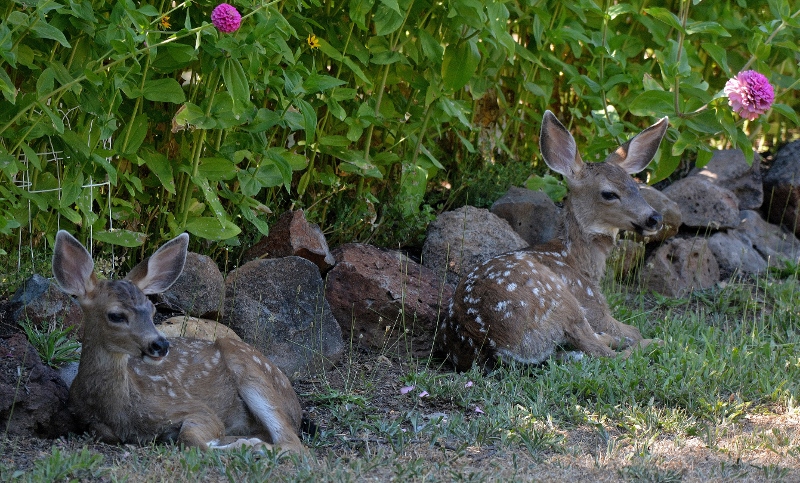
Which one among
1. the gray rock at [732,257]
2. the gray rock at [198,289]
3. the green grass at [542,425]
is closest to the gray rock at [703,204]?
the gray rock at [732,257]

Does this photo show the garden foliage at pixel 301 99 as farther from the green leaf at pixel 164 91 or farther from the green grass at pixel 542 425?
the green grass at pixel 542 425

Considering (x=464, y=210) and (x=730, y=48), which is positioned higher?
(x=730, y=48)

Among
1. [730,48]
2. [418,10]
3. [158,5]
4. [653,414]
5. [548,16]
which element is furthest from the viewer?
[730,48]

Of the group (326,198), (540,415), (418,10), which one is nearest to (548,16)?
(418,10)

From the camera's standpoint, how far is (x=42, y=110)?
17.8ft

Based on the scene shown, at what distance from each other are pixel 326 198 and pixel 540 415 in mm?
2760

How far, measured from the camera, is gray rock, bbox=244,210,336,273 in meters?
6.81

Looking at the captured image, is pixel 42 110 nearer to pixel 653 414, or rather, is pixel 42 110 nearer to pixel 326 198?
pixel 326 198

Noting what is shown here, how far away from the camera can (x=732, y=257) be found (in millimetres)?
8891

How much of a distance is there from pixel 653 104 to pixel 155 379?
428 centimetres

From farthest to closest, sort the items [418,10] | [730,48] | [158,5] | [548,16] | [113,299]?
[730,48] → [548,16] → [418,10] → [158,5] → [113,299]

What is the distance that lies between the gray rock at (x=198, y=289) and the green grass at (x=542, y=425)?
0.73 metres

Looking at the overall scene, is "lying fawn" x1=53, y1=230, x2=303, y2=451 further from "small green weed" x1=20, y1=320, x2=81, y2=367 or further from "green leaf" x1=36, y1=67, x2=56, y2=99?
"green leaf" x1=36, y1=67, x2=56, y2=99

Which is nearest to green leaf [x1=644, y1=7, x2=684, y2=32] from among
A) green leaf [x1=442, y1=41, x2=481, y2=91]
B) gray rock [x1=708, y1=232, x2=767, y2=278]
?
green leaf [x1=442, y1=41, x2=481, y2=91]
